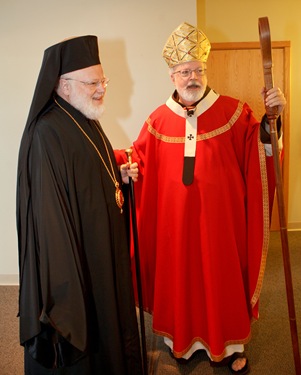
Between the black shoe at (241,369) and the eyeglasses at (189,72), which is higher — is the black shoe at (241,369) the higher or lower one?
the lower one

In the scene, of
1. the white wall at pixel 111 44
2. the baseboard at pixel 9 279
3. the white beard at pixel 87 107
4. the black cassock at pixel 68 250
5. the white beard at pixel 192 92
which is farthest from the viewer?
the baseboard at pixel 9 279

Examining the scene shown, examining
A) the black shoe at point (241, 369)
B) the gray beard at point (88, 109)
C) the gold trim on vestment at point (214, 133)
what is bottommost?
the black shoe at point (241, 369)

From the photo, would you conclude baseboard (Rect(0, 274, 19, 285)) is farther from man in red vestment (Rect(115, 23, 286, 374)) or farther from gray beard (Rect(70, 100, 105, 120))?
gray beard (Rect(70, 100, 105, 120))

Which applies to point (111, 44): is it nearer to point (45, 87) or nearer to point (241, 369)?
point (45, 87)

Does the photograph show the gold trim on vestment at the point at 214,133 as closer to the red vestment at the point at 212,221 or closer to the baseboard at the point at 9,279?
the red vestment at the point at 212,221

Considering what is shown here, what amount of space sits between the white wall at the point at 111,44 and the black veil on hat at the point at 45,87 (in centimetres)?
123

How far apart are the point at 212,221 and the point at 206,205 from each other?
0.10m

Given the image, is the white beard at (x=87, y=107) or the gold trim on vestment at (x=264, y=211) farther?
the gold trim on vestment at (x=264, y=211)

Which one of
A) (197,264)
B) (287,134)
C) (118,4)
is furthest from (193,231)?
(287,134)

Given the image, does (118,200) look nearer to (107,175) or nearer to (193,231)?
(107,175)

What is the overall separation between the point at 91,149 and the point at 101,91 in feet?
0.98

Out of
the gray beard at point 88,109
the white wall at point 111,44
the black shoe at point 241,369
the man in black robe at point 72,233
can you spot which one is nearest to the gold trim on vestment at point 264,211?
the black shoe at point 241,369

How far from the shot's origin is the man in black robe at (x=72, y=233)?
1377mm

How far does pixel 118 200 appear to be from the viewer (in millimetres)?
1710
